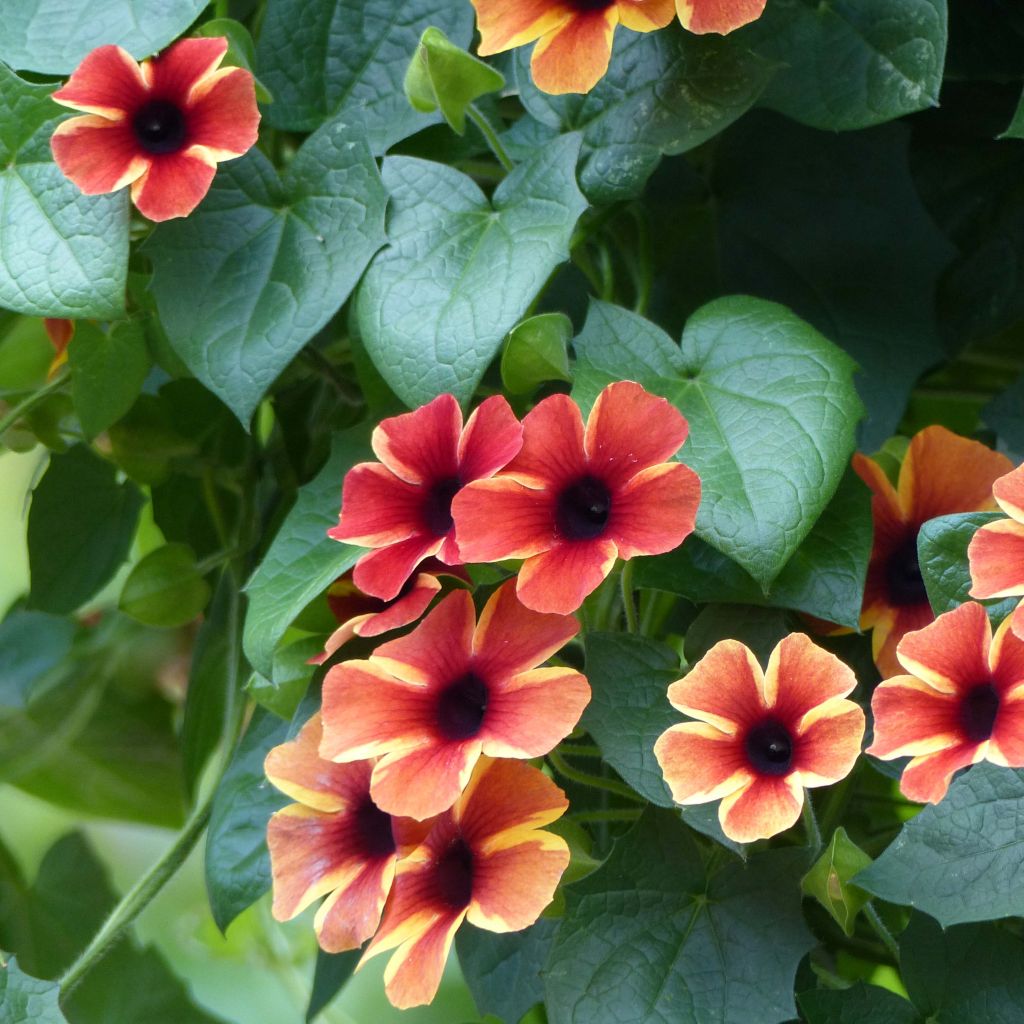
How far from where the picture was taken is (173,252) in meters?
0.53

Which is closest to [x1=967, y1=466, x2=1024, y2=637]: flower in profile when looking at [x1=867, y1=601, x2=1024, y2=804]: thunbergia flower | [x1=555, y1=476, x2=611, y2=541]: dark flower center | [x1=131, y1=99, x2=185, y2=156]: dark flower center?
[x1=867, y1=601, x2=1024, y2=804]: thunbergia flower

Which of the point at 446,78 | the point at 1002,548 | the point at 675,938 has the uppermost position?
the point at 446,78

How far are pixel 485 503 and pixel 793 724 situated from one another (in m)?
0.13

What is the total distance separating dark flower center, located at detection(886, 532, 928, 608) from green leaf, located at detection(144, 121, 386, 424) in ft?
0.81

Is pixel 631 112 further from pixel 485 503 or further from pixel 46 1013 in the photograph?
pixel 46 1013

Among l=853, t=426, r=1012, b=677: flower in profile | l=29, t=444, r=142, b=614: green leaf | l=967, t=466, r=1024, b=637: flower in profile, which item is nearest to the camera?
l=967, t=466, r=1024, b=637: flower in profile

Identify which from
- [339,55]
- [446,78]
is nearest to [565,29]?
[446,78]

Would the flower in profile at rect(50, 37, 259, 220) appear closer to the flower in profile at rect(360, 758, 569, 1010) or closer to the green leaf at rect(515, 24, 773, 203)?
the green leaf at rect(515, 24, 773, 203)

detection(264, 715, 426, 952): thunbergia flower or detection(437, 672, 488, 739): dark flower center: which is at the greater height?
detection(437, 672, 488, 739): dark flower center

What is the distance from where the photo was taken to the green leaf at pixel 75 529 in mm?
711

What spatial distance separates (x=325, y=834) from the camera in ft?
1.56

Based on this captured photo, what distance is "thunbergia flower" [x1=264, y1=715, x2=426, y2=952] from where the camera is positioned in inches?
17.9

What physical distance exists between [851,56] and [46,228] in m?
0.35

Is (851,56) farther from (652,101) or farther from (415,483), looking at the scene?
(415,483)
